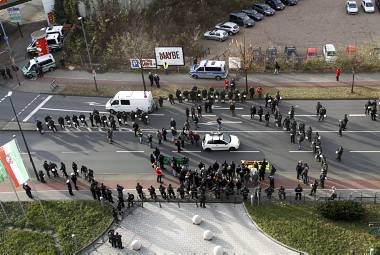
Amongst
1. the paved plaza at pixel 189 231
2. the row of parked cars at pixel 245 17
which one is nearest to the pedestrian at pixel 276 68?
the row of parked cars at pixel 245 17

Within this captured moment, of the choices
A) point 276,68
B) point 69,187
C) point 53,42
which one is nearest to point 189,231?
point 69,187

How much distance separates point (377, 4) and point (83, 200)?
138 ft

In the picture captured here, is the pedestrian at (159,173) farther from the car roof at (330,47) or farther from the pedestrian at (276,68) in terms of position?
the car roof at (330,47)

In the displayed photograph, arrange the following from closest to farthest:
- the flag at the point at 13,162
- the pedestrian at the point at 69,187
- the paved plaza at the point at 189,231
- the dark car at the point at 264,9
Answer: the paved plaza at the point at 189,231 → the flag at the point at 13,162 → the pedestrian at the point at 69,187 → the dark car at the point at 264,9

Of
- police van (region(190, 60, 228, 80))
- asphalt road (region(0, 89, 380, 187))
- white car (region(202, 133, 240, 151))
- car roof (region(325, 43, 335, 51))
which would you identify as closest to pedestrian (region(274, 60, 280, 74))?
police van (region(190, 60, 228, 80))

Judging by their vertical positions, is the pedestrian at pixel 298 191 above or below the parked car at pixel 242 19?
below

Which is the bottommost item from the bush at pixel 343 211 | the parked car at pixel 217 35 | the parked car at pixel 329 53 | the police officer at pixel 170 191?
the bush at pixel 343 211

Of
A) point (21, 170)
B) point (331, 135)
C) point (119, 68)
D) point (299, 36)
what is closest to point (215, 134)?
point (331, 135)

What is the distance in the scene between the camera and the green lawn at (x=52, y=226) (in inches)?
1127

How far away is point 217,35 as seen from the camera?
52.5 meters

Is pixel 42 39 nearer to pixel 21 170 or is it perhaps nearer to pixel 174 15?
pixel 174 15

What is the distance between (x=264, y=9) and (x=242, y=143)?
2651cm

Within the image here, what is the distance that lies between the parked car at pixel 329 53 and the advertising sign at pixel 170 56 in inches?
515

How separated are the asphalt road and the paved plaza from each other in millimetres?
4440
